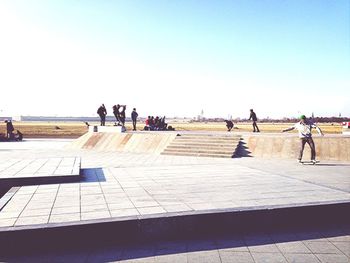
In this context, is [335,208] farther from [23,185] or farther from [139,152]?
[139,152]

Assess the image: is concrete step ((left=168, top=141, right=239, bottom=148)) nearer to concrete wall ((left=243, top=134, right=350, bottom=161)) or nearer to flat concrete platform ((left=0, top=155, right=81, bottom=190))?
concrete wall ((left=243, top=134, right=350, bottom=161))

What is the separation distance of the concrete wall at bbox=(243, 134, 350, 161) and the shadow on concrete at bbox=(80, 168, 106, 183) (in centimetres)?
729

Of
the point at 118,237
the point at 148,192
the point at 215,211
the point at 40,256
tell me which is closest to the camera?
the point at 40,256

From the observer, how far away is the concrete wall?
12.5 m

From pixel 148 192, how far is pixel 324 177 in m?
4.97

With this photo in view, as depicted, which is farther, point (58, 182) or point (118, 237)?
point (58, 182)

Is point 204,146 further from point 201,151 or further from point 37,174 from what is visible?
point 37,174

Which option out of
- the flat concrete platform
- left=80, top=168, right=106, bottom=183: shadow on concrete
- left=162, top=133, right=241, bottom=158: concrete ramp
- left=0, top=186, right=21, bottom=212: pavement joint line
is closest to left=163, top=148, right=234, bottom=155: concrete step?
left=162, top=133, right=241, bottom=158: concrete ramp

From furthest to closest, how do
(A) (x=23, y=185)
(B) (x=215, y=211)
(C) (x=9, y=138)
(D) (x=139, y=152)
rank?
1. (C) (x=9, y=138)
2. (D) (x=139, y=152)
3. (A) (x=23, y=185)
4. (B) (x=215, y=211)

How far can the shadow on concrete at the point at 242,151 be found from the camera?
1391 centimetres

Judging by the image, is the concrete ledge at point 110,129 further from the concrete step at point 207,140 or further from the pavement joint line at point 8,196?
the pavement joint line at point 8,196

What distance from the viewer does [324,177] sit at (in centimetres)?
841

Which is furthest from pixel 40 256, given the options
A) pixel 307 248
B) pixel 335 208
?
pixel 335 208

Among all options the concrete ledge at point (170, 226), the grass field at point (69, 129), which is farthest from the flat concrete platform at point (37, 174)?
the grass field at point (69, 129)
